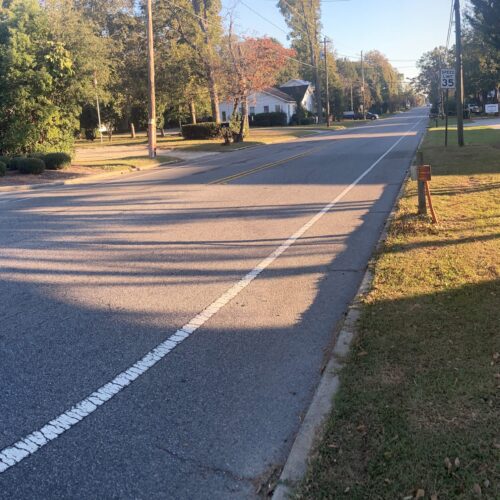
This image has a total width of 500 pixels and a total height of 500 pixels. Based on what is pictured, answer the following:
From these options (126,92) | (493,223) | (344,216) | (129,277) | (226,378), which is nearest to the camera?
(226,378)

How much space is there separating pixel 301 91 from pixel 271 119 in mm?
13472

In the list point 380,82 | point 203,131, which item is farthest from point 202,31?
point 380,82

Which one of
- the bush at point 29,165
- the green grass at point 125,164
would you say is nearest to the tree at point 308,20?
the green grass at point 125,164

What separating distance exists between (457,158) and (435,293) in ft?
47.6

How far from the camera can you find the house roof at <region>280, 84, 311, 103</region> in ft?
280

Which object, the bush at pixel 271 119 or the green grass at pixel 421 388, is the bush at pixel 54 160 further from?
the bush at pixel 271 119

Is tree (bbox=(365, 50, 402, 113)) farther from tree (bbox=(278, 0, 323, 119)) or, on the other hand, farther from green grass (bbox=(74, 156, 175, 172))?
green grass (bbox=(74, 156, 175, 172))

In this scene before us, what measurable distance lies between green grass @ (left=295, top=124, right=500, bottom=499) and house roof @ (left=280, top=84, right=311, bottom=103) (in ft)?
268

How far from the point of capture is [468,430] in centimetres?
312

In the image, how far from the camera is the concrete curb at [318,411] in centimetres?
290

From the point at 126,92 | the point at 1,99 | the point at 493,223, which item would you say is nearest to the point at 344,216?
the point at 493,223

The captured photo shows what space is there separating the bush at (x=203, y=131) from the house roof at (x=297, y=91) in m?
43.4

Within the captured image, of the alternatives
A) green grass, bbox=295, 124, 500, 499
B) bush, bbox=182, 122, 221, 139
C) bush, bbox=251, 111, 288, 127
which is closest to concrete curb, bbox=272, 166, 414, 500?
green grass, bbox=295, 124, 500, 499

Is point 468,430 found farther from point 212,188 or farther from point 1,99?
point 1,99
